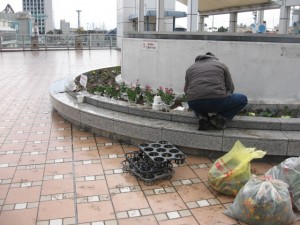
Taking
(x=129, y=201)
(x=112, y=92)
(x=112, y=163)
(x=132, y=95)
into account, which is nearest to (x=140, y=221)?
(x=129, y=201)

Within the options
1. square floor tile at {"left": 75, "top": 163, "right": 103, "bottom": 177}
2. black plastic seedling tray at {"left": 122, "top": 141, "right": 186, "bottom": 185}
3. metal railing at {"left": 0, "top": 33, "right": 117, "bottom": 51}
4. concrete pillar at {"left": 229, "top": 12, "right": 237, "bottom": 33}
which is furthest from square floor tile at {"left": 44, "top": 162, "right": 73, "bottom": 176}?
metal railing at {"left": 0, "top": 33, "right": 117, "bottom": 51}

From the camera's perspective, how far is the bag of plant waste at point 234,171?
3.62m

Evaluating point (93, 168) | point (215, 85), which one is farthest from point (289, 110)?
point (93, 168)

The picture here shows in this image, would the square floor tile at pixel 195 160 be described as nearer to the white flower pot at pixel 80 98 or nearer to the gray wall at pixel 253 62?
the gray wall at pixel 253 62

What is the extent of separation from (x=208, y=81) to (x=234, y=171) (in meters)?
1.40

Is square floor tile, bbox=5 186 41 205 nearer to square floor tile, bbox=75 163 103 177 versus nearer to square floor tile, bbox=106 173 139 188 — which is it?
square floor tile, bbox=75 163 103 177

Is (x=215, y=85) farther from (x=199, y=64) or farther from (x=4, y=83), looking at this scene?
(x=4, y=83)

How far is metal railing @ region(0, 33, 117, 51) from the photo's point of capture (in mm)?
24562

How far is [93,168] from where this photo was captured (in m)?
4.48

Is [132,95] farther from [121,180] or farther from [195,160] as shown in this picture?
[121,180]

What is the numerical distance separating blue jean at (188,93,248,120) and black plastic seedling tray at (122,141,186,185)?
0.72 meters

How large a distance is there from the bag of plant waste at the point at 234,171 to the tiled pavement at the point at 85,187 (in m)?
0.14

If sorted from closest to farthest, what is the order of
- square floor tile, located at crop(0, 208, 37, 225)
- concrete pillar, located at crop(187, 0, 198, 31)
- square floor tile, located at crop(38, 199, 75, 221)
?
square floor tile, located at crop(0, 208, 37, 225), square floor tile, located at crop(38, 199, 75, 221), concrete pillar, located at crop(187, 0, 198, 31)

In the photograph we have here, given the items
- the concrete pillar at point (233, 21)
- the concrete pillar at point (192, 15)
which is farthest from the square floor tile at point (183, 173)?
the concrete pillar at point (233, 21)
